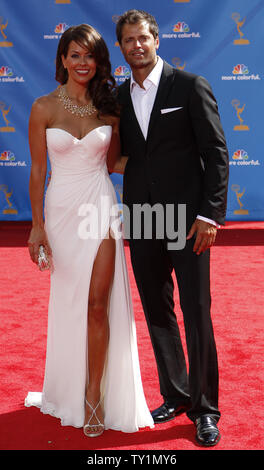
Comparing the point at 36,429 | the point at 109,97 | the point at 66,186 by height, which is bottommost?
the point at 36,429

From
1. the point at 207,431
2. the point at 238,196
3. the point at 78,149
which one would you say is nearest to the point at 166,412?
the point at 207,431

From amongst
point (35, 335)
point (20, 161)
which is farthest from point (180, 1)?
point (35, 335)

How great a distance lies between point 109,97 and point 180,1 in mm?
5689

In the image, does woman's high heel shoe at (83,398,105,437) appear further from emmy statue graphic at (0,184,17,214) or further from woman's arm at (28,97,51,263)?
emmy statue graphic at (0,184,17,214)

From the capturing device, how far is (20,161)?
26.0ft

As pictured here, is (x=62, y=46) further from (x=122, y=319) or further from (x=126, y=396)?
(x=126, y=396)

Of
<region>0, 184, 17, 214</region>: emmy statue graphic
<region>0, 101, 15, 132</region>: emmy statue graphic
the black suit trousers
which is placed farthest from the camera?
<region>0, 184, 17, 214</region>: emmy statue graphic

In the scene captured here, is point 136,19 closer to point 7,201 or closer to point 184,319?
point 184,319

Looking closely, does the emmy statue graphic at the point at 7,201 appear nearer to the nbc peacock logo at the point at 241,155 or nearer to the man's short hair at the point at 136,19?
the nbc peacock logo at the point at 241,155

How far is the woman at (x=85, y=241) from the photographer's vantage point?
249 cm

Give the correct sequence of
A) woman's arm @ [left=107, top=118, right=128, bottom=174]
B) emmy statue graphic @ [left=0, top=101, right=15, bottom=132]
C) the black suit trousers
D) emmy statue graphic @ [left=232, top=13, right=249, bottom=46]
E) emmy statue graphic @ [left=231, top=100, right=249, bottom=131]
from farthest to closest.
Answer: emmy statue graphic @ [left=0, top=101, right=15, bottom=132] < emmy statue graphic @ [left=231, top=100, right=249, bottom=131] < emmy statue graphic @ [left=232, top=13, right=249, bottom=46] < woman's arm @ [left=107, top=118, right=128, bottom=174] < the black suit trousers

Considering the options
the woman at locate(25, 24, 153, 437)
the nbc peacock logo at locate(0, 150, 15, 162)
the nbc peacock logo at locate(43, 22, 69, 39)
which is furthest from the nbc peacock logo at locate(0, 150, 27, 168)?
the woman at locate(25, 24, 153, 437)

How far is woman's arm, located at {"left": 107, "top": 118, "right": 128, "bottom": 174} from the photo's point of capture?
257cm

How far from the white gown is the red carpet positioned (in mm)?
103
